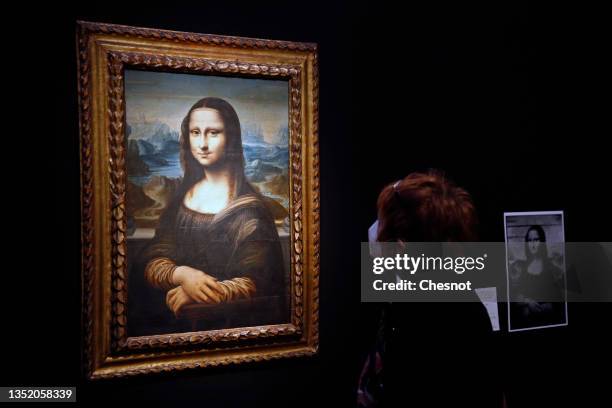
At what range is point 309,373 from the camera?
248 centimetres

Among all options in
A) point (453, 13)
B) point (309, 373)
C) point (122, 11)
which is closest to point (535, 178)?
point (453, 13)

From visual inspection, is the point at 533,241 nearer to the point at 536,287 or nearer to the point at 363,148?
the point at 536,287

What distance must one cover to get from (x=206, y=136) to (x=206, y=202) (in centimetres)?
31

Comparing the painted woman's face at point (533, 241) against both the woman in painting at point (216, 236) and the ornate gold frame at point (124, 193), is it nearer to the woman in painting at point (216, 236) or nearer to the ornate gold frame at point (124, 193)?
the ornate gold frame at point (124, 193)

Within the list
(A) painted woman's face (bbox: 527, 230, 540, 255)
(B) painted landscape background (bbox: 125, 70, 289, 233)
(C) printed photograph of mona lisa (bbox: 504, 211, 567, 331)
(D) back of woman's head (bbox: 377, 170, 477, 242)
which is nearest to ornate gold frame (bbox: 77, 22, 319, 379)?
(B) painted landscape background (bbox: 125, 70, 289, 233)

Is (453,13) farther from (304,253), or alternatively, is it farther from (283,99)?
(304,253)

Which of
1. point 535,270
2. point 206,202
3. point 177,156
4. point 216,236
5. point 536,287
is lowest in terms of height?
point 536,287

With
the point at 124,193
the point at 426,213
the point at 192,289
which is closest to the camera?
the point at 426,213

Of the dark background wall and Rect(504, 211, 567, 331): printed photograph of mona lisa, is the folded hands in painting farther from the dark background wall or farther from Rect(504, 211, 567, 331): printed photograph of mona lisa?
Rect(504, 211, 567, 331): printed photograph of mona lisa

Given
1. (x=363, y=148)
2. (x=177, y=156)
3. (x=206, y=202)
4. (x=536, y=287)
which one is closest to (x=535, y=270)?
(x=536, y=287)

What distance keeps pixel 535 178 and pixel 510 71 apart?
66 cm

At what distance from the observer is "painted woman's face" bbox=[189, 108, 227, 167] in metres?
2.28

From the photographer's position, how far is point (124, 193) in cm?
215

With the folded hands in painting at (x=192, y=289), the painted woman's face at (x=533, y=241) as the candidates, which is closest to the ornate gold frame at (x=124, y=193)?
the folded hands in painting at (x=192, y=289)
